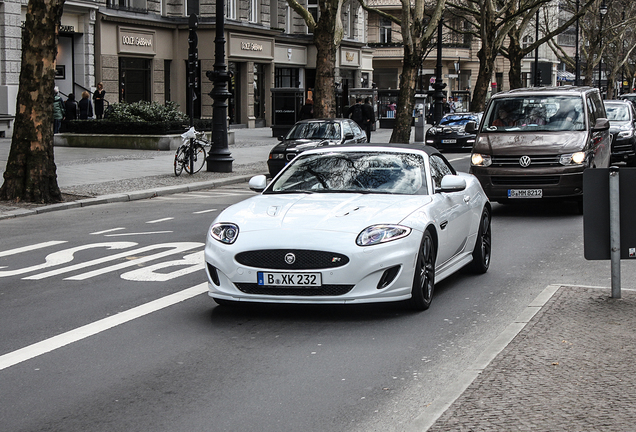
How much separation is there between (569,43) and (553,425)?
372 feet

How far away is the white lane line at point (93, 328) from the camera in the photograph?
6.40 meters

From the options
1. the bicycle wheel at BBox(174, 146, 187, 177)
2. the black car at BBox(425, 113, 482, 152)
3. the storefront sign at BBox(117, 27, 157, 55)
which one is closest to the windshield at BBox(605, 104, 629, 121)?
the black car at BBox(425, 113, 482, 152)

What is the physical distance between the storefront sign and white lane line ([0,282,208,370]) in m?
33.1

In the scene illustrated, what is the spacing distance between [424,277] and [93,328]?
265cm

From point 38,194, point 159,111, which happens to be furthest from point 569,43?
point 38,194

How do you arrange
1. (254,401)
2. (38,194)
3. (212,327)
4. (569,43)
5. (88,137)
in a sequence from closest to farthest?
(254,401) → (212,327) → (38,194) → (88,137) → (569,43)

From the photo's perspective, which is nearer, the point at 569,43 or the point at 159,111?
the point at 159,111

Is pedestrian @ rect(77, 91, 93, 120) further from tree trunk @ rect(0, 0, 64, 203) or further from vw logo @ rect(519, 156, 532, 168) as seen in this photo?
vw logo @ rect(519, 156, 532, 168)

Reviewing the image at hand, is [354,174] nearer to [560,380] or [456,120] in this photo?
[560,380]

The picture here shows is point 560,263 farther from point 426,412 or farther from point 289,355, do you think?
point 426,412

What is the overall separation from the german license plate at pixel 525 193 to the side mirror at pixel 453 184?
635 centimetres

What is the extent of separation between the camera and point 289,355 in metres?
6.38

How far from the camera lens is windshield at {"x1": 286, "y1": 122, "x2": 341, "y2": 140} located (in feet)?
76.6

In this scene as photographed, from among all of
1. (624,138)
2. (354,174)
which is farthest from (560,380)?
(624,138)
